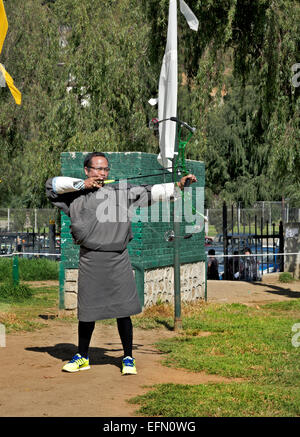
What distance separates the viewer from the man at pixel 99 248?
20.0 feet

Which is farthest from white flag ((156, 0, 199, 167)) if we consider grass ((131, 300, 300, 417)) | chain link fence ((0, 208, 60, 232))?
chain link fence ((0, 208, 60, 232))

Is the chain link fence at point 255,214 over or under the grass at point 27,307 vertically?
over

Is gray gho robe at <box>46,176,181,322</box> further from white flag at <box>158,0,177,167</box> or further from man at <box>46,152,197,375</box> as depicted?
white flag at <box>158,0,177,167</box>

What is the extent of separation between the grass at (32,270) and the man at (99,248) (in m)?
9.66

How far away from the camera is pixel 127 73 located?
1817cm

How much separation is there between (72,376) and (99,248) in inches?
44.1

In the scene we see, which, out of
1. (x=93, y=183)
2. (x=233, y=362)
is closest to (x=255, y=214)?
(x=233, y=362)

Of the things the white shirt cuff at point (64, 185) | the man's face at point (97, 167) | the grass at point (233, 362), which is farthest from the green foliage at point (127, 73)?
the white shirt cuff at point (64, 185)

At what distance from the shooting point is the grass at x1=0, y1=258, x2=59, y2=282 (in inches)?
635

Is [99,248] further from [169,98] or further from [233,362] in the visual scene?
[169,98]

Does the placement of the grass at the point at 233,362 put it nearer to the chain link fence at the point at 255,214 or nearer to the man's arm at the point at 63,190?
the man's arm at the point at 63,190

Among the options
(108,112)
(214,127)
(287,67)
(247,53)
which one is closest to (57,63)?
(108,112)

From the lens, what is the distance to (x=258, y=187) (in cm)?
3975
